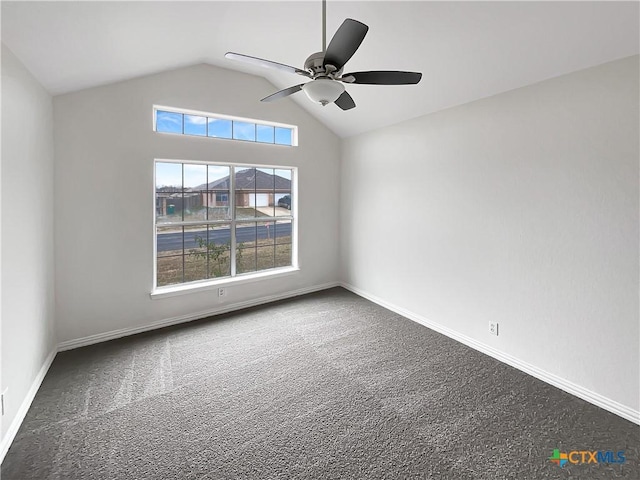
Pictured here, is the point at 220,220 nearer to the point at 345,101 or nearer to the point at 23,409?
the point at 345,101

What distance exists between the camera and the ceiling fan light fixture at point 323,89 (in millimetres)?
1843

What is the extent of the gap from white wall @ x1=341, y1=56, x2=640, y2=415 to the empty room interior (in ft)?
0.05

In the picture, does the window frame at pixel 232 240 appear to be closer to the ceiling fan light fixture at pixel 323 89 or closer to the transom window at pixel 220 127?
the transom window at pixel 220 127

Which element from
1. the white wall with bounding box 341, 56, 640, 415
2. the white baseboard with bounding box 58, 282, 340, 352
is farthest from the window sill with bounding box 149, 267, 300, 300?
the white wall with bounding box 341, 56, 640, 415

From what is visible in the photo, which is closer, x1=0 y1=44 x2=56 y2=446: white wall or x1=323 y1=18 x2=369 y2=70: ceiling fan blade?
x1=323 y1=18 x2=369 y2=70: ceiling fan blade

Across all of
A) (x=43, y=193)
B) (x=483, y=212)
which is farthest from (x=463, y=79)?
(x=43, y=193)

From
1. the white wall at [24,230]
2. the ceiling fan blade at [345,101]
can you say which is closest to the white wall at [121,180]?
the white wall at [24,230]

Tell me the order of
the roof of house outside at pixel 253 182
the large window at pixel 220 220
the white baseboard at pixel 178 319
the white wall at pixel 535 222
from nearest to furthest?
the white wall at pixel 535 222, the white baseboard at pixel 178 319, the large window at pixel 220 220, the roof of house outside at pixel 253 182

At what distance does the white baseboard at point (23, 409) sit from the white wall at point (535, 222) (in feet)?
12.1

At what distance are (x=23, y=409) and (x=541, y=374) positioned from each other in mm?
3979

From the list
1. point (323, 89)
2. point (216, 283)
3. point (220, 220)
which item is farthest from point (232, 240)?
point (323, 89)

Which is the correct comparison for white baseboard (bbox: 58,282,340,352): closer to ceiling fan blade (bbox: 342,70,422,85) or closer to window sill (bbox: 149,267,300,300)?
window sill (bbox: 149,267,300,300)

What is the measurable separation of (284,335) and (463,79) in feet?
10.2

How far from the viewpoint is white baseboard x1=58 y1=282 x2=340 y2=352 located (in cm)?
318
